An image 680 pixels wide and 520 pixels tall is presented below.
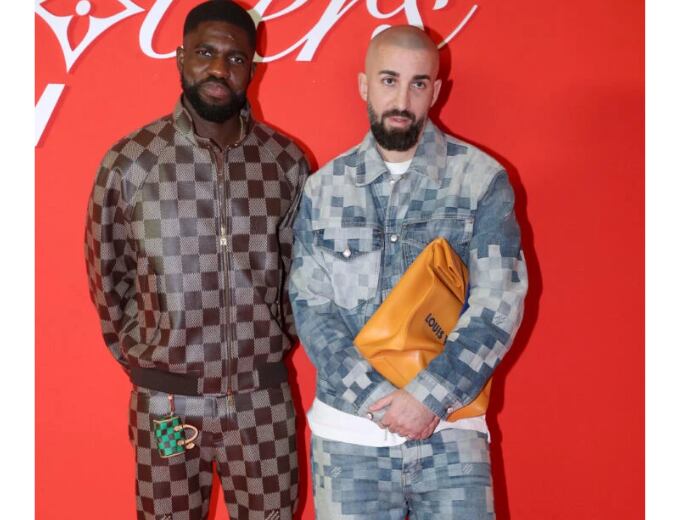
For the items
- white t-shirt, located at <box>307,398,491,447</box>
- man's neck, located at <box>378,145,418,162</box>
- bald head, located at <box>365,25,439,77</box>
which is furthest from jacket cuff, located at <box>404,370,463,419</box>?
bald head, located at <box>365,25,439,77</box>

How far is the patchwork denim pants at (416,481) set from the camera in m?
2.07

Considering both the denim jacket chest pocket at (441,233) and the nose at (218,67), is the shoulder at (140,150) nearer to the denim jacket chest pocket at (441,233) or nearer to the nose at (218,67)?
the nose at (218,67)

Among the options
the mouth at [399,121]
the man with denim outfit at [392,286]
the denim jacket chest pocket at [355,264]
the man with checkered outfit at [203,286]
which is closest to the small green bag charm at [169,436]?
the man with checkered outfit at [203,286]

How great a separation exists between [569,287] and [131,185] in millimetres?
1763

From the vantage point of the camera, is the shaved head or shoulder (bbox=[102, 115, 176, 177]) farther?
shoulder (bbox=[102, 115, 176, 177])

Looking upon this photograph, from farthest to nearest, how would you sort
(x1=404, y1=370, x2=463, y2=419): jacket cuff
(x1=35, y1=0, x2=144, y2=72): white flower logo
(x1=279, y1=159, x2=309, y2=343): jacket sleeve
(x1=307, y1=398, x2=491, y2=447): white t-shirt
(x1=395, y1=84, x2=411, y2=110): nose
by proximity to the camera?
(x1=35, y1=0, x2=144, y2=72): white flower logo
(x1=279, y1=159, x2=309, y2=343): jacket sleeve
(x1=395, y1=84, x2=411, y2=110): nose
(x1=307, y1=398, x2=491, y2=447): white t-shirt
(x1=404, y1=370, x2=463, y2=419): jacket cuff

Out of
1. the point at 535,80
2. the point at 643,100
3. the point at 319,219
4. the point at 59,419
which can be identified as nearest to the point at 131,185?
the point at 319,219

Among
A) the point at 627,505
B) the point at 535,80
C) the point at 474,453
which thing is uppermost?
the point at 535,80

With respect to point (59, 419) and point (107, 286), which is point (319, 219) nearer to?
point (107, 286)

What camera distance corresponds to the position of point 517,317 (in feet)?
6.95

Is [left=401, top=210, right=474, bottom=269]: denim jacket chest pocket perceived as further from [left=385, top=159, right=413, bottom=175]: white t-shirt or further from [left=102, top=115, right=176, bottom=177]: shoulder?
[left=102, top=115, right=176, bottom=177]: shoulder

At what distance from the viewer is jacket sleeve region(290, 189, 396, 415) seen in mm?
2094

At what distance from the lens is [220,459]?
238cm

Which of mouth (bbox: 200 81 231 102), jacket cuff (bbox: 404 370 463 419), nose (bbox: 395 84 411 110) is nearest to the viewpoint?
jacket cuff (bbox: 404 370 463 419)
